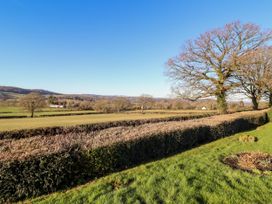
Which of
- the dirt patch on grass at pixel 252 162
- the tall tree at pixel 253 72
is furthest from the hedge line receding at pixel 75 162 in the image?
the tall tree at pixel 253 72

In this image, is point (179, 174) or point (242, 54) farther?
point (242, 54)

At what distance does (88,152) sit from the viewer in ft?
17.8

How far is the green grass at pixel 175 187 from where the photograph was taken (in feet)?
13.4

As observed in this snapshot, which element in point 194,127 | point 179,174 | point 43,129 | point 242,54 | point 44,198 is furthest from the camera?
point 242,54

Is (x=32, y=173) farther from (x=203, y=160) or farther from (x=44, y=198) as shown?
(x=203, y=160)

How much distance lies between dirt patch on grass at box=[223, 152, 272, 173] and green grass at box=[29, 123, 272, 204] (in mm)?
475

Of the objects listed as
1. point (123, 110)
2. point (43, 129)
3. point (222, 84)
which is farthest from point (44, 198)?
point (123, 110)

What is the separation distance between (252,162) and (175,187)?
3.03 metres

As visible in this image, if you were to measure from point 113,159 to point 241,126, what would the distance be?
1180 cm

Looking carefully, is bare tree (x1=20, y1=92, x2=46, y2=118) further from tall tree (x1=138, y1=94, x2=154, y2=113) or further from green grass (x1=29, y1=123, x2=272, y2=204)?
green grass (x1=29, y1=123, x2=272, y2=204)

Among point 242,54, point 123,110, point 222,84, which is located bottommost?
point 123,110

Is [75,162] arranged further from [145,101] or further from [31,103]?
[145,101]

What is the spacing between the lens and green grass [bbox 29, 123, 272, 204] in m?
4.09

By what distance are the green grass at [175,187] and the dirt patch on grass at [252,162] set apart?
475 millimetres
